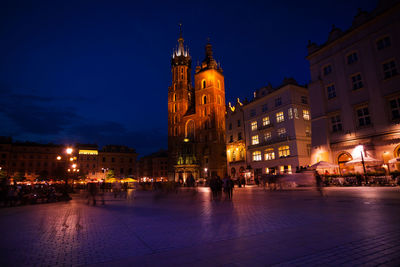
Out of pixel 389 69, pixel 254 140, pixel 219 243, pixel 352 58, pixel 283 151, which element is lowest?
pixel 219 243

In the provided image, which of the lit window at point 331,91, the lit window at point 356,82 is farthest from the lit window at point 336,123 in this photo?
the lit window at point 356,82

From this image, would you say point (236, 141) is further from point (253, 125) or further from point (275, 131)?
point (275, 131)

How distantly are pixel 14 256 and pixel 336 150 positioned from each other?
3193 cm

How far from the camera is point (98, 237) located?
21.8 feet

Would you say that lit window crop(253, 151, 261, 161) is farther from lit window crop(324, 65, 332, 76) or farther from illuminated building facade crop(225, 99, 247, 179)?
lit window crop(324, 65, 332, 76)

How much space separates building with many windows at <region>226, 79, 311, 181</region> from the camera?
124ft

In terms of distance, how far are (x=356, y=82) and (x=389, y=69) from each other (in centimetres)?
339

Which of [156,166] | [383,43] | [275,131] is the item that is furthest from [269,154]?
[156,166]

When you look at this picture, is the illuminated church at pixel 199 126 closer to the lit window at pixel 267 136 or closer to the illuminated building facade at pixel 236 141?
the illuminated building facade at pixel 236 141

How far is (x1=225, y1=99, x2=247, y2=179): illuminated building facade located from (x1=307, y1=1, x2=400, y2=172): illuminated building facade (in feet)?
60.3

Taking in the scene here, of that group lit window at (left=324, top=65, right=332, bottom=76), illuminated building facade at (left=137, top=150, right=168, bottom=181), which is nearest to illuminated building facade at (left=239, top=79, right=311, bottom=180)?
lit window at (left=324, top=65, right=332, bottom=76)

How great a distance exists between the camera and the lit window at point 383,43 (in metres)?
25.2

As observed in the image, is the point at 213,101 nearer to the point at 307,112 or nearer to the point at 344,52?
the point at 307,112

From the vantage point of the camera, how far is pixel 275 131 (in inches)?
1620
